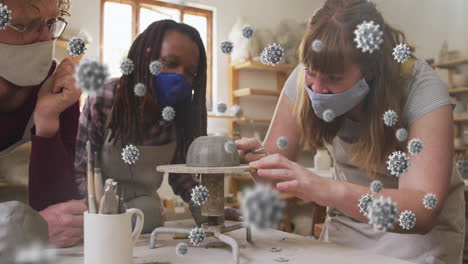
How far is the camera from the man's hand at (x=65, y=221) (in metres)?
0.43

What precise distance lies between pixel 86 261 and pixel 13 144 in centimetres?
21

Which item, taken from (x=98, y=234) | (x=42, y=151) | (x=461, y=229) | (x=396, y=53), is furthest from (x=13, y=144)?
(x=461, y=229)

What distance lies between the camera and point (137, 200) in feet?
1.42

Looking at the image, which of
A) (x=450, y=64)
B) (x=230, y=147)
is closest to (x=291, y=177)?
(x=230, y=147)

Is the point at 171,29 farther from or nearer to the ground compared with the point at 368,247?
farther from the ground

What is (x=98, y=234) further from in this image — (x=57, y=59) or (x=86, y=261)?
(x=57, y=59)

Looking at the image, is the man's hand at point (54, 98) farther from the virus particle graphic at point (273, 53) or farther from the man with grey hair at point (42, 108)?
the virus particle graphic at point (273, 53)

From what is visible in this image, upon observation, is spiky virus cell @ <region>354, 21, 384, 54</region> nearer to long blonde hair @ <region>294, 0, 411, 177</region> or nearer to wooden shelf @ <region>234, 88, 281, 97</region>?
long blonde hair @ <region>294, 0, 411, 177</region>

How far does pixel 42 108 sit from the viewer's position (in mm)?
375

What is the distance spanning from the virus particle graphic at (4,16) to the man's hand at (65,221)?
20 cm

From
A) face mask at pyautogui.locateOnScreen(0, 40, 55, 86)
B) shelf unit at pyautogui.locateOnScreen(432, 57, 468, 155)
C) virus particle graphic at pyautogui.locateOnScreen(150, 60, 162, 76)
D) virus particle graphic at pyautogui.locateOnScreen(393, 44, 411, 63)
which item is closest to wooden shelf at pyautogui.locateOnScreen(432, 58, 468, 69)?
shelf unit at pyautogui.locateOnScreen(432, 57, 468, 155)

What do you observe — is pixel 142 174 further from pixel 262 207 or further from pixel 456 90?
pixel 456 90

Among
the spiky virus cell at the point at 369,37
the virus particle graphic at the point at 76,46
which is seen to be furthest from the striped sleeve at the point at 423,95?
the virus particle graphic at the point at 76,46

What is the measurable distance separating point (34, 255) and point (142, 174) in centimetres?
14
